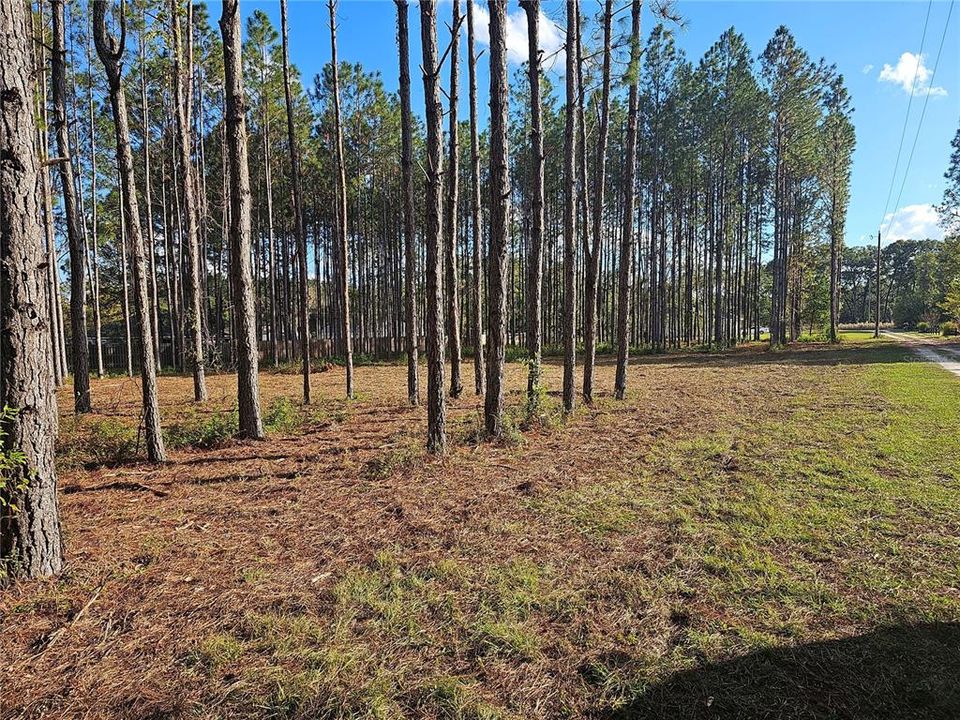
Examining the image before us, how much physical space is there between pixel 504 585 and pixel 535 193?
6.64 m

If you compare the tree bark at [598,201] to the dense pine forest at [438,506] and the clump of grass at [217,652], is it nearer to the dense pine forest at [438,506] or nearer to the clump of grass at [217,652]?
the dense pine forest at [438,506]

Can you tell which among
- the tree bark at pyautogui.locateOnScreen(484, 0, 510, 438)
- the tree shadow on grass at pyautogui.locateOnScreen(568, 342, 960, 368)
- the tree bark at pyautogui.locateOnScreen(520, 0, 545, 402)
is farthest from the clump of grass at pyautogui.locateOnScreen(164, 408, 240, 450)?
the tree shadow on grass at pyautogui.locateOnScreen(568, 342, 960, 368)

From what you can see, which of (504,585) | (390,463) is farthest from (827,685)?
(390,463)

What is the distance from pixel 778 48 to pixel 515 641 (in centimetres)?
3036

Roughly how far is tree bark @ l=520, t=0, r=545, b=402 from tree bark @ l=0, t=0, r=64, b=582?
608 centimetres

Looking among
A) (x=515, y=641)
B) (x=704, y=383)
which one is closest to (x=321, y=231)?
(x=704, y=383)

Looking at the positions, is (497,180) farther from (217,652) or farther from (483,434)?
(217,652)

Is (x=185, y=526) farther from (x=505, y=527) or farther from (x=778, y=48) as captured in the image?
(x=778, y=48)

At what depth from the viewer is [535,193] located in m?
8.05

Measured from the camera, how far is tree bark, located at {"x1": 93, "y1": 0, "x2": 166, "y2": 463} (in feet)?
18.1

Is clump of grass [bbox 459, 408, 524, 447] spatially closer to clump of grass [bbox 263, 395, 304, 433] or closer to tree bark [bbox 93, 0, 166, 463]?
clump of grass [bbox 263, 395, 304, 433]

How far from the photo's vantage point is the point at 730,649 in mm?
2406

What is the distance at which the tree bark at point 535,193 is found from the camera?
737cm

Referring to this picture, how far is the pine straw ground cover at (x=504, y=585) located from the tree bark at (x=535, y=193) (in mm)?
1956
